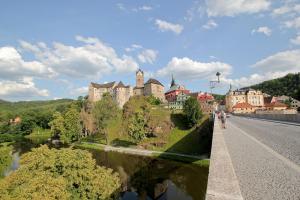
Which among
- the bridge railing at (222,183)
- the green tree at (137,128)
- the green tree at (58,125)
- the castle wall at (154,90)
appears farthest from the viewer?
the castle wall at (154,90)

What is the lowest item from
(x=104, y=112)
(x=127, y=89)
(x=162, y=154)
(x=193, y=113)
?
(x=162, y=154)

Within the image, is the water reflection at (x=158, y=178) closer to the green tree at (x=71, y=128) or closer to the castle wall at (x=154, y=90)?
the green tree at (x=71, y=128)

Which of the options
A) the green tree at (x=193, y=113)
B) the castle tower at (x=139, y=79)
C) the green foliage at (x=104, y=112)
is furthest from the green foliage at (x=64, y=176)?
the castle tower at (x=139, y=79)

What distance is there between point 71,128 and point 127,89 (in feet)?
187

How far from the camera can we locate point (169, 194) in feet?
98.2

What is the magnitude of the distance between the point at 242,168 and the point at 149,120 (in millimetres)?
60928

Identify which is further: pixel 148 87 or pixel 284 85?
pixel 284 85

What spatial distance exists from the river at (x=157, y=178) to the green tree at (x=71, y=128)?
21734 mm

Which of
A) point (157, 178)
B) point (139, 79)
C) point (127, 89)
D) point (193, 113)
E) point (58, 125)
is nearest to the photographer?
point (157, 178)

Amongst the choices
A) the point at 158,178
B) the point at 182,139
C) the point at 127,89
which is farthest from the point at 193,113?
the point at 127,89

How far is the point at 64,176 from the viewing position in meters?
19.1

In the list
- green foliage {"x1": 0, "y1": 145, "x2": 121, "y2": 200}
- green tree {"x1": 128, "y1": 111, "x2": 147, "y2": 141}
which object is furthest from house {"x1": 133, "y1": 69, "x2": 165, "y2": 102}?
green foliage {"x1": 0, "y1": 145, "x2": 121, "y2": 200}

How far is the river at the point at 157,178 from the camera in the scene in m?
29.7

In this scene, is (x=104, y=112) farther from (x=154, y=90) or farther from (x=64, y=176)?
(x=154, y=90)
